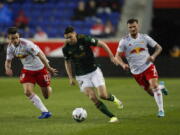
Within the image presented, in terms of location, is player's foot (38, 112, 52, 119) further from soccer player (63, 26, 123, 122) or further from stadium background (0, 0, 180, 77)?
stadium background (0, 0, 180, 77)

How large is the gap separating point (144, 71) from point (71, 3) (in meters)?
19.6

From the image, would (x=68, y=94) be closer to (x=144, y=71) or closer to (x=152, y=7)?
(x=144, y=71)

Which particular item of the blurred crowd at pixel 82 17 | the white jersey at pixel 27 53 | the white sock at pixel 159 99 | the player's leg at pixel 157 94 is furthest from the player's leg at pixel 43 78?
the blurred crowd at pixel 82 17

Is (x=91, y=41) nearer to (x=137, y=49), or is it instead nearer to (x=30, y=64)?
(x=137, y=49)

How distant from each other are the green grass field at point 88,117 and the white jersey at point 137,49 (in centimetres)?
117

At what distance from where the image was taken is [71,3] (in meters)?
33.9

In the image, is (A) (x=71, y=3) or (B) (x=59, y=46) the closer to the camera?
(B) (x=59, y=46)

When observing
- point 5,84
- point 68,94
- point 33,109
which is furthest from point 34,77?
point 5,84

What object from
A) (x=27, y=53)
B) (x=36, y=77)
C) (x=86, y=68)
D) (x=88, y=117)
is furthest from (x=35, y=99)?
(x=86, y=68)

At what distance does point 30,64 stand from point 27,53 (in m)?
0.37

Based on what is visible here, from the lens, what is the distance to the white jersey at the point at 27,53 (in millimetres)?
14305

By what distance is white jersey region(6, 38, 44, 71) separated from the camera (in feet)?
46.9

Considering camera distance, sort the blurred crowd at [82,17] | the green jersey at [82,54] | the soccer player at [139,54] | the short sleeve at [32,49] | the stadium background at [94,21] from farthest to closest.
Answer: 1. the blurred crowd at [82,17]
2. the stadium background at [94,21]
3. the soccer player at [139,54]
4. the short sleeve at [32,49]
5. the green jersey at [82,54]

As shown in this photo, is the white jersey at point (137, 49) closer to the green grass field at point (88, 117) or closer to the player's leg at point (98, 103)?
the green grass field at point (88, 117)
